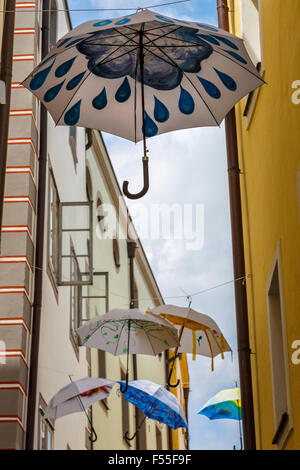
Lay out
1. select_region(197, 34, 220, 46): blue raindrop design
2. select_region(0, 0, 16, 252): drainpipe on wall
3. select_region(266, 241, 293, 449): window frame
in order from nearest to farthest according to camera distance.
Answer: select_region(266, 241, 293, 449): window frame < select_region(197, 34, 220, 46): blue raindrop design < select_region(0, 0, 16, 252): drainpipe on wall

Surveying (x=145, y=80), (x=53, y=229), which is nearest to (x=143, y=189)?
(x=145, y=80)

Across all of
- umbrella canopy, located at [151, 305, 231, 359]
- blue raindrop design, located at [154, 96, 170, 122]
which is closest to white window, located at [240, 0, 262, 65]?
blue raindrop design, located at [154, 96, 170, 122]

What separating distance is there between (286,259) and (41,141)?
6.74 meters

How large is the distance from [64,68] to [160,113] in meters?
1.17

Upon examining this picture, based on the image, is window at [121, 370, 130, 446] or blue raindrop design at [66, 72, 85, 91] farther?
window at [121, 370, 130, 446]

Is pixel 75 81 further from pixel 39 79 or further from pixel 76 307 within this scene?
pixel 76 307

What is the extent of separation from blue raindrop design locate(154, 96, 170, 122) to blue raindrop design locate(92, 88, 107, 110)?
56 centimetres

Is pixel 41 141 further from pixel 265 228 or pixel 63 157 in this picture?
pixel 265 228

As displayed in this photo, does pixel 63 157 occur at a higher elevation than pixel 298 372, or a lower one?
higher

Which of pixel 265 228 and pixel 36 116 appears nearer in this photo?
pixel 265 228

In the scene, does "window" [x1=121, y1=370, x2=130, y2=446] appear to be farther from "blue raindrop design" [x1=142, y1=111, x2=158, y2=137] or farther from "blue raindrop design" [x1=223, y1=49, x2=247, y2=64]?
"blue raindrop design" [x1=223, y1=49, x2=247, y2=64]

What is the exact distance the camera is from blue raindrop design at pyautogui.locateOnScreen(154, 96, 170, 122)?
31.6ft

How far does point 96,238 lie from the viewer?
20875 mm
